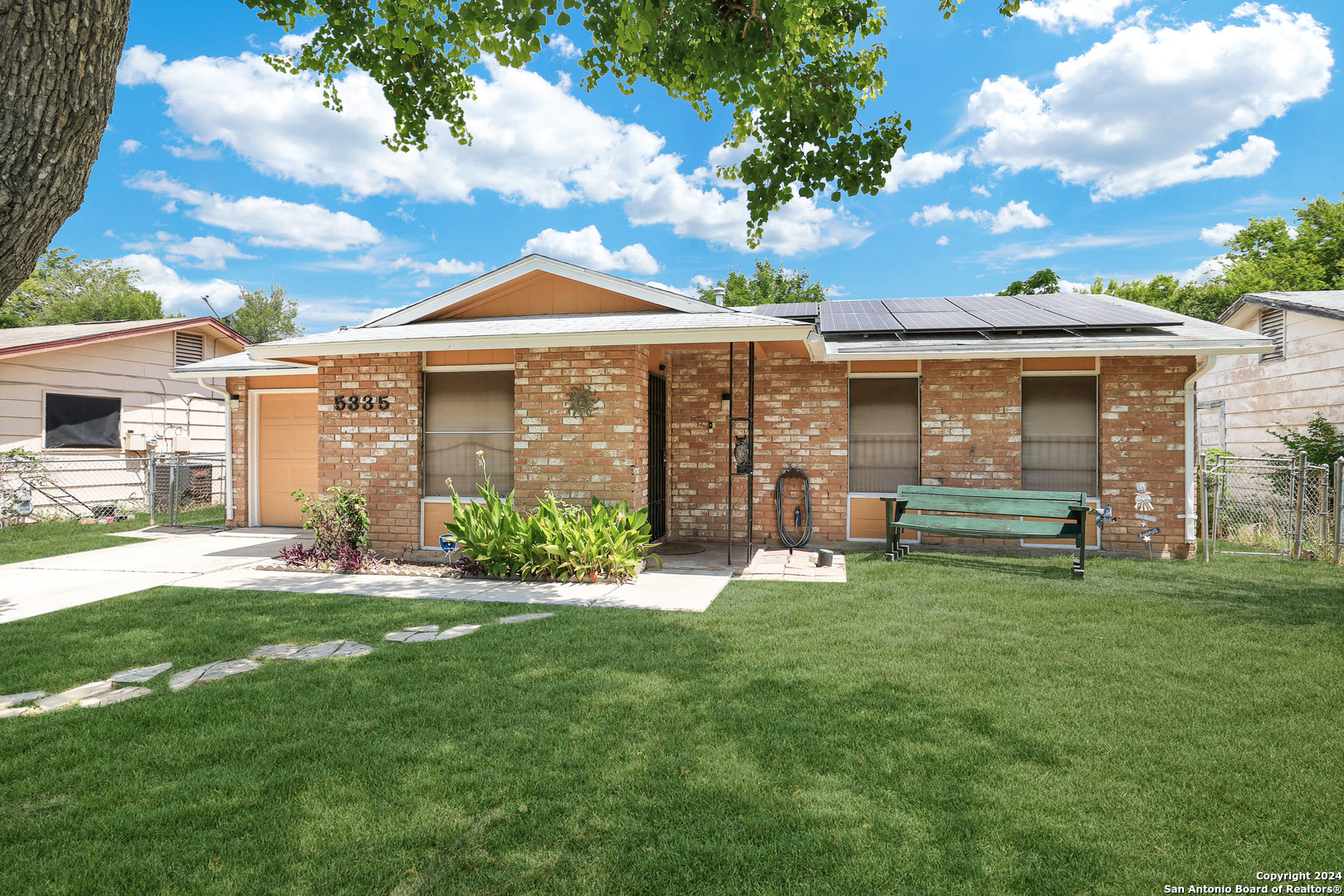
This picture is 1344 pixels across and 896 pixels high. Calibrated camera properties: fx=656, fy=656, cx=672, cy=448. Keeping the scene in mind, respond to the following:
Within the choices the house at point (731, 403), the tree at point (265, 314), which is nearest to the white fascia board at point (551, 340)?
the house at point (731, 403)

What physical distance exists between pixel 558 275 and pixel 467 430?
2.34 metres

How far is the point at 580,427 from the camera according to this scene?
7836 millimetres

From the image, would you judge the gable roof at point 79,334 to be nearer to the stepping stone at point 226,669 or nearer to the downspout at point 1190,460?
the stepping stone at point 226,669

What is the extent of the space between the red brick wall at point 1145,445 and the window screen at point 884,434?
240 cm

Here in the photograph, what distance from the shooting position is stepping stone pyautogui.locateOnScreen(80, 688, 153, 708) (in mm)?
3789

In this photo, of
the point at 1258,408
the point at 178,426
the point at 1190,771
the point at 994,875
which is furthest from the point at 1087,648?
the point at 178,426

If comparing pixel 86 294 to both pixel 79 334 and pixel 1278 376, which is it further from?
pixel 1278 376

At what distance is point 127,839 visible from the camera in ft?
8.18

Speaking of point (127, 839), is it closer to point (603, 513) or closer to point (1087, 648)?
point (603, 513)

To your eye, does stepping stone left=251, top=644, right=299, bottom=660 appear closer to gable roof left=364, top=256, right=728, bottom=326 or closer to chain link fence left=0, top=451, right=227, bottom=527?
gable roof left=364, top=256, right=728, bottom=326

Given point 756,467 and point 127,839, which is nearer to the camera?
point 127,839

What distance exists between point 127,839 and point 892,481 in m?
8.84

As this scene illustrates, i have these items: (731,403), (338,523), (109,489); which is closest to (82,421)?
(109,489)

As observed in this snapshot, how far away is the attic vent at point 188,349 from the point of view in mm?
15266
